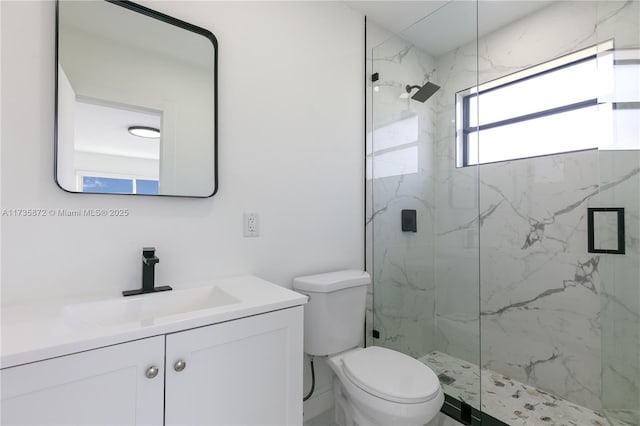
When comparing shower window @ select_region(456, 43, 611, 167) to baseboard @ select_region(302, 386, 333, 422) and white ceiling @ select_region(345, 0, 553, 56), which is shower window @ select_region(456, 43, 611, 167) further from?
baseboard @ select_region(302, 386, 333, 422)

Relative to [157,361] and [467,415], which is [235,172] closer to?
[157,361]

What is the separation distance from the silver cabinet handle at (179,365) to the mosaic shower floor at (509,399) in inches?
61.2

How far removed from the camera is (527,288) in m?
2.05

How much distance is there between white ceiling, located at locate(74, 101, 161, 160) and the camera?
1.14m

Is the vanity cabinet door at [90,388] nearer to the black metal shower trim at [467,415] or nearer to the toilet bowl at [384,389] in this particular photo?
the toilet bowl at [384,389]

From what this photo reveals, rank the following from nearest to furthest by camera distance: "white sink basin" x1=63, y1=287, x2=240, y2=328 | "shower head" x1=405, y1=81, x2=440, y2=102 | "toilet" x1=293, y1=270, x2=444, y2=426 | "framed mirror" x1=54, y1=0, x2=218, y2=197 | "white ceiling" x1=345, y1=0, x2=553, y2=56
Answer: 1. "white sink basin" x1=63, y1=287, x2=240, y2=328
2. "framed mirror" x1=54, y1=0, x2=218, y2=197
3. "toilet" x1=293, y1=270, x2=444, y2=426
4. "white ceiling" x1=345, y1=0, x2=553, y2=56
5. "shower head" x1=405, y1=81, x2=440, y2=102

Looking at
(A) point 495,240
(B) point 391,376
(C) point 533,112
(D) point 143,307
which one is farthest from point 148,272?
(C) point 533,112

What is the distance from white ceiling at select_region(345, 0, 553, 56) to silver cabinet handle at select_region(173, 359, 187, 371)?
6.97ft

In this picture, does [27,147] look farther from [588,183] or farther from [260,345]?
[588,183]

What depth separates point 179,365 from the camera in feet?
2.81

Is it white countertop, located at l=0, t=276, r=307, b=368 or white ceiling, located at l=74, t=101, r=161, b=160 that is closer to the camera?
white countertop, located at l=0, t=276, r=307, b=368

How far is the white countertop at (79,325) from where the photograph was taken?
0.70 meters

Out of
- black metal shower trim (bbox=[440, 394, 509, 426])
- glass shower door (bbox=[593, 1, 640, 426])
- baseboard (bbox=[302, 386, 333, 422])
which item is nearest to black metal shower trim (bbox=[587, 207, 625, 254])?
glass shower door (bbox=[593, 1, 640, 426])

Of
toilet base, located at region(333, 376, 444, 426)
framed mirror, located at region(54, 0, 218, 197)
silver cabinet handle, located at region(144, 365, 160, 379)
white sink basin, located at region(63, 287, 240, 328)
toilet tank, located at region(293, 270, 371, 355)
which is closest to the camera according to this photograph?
silver cabinet handle, located at region(144, 365, 160, 379)
